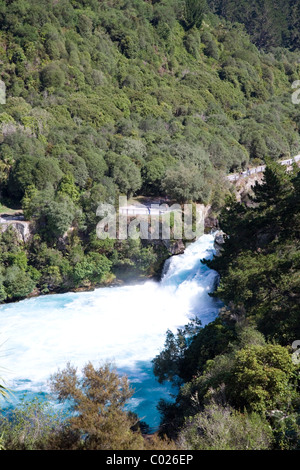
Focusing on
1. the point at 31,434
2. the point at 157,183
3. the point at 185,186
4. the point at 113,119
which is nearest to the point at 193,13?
the point at 113,119

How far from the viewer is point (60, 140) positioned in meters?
43.4

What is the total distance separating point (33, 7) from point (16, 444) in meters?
63.2

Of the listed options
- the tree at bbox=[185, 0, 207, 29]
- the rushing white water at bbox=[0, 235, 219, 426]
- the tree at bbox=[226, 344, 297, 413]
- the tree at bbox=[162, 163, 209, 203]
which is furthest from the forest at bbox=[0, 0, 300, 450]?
the rushing white water at bbox=[0, 235, 219, 426]

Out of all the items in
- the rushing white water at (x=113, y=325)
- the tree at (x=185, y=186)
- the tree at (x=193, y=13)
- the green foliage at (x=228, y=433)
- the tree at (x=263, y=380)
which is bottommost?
the rushing white water at (x=113, y=325)

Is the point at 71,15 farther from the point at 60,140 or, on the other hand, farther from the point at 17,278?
the point at 17,278

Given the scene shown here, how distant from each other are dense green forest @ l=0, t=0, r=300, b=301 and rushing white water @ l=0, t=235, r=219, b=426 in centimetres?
221

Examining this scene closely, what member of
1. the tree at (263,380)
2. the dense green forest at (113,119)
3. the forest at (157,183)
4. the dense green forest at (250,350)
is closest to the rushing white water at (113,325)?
the forest at (157,183)

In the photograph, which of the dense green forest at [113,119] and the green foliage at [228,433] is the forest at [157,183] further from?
the dense green forest at [113,119]

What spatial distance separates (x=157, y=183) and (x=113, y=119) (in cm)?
1581

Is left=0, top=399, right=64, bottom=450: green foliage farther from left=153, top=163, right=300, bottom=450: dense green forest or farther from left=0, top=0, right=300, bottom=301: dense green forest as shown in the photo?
left=0, top=0, right=300, bottom=301: dense green forest

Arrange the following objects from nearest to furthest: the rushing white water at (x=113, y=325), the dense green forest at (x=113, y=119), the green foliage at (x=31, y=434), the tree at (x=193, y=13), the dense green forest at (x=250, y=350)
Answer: the green foliage at (x=31, y=434), the dense green forest at (x=250, y=350), the rushing white water at (x=113, y=325), the dense green forest at (x=113, y=119), the tree at (x=193, y=13)

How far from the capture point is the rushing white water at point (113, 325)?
22389 mm

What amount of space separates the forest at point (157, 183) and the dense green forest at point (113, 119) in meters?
0.20

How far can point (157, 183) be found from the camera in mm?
43000
